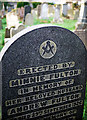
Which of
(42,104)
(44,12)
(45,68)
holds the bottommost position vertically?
(42,104)

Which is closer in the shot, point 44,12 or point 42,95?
point 42,95

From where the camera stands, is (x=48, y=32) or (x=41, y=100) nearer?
(x=48, y=32)

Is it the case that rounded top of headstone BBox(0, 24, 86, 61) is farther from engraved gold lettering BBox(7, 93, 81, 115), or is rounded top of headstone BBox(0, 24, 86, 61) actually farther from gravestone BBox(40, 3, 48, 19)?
gravestone BBox(40, 3, 48, 19)

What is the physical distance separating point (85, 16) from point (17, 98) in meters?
7.78

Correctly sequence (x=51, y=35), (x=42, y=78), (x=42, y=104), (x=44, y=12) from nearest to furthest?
(x=51, y=35) < (x=42, y=78) < (x=42, y=104) < (x=44, y=12)

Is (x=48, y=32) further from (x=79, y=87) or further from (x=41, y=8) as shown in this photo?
(x=41, y=8)

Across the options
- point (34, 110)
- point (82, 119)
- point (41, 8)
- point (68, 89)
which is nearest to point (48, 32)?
point (68, 89)

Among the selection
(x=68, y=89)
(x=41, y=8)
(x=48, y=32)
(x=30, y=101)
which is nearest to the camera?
(x=48, y=32)

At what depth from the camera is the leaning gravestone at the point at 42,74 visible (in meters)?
1.74

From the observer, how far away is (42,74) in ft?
6.31

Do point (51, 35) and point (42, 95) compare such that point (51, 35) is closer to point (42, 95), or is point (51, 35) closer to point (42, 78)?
point (42, 78)

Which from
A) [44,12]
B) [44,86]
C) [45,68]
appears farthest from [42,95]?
[44,12]

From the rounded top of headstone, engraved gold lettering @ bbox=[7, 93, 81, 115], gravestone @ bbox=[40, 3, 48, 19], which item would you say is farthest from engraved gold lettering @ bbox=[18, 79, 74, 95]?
gravestone @ bbox=[40, 3, 48, 19]

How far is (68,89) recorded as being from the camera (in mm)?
2137
